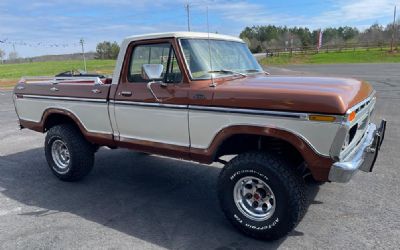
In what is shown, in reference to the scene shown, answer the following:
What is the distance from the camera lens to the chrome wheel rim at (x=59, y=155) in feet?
18.1

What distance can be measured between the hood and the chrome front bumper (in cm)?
51

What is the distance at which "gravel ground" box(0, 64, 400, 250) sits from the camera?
12.0ft

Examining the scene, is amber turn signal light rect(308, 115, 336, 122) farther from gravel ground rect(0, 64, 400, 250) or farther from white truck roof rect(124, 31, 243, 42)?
white truck roof rect(124, 31, 243, 42)

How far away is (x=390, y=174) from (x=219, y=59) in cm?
303

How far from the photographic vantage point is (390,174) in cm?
523

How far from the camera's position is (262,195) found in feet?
12.2

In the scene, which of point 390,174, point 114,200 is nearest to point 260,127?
point 114,200

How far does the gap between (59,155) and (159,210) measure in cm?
216

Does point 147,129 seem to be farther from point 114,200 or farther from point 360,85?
point 360,85

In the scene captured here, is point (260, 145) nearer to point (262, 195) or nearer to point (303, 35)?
point (262, 195)

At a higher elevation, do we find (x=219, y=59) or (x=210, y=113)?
(x=219, y=59)

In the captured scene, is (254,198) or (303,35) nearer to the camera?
(254,198)

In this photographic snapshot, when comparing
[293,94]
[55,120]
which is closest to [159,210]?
[293,94]

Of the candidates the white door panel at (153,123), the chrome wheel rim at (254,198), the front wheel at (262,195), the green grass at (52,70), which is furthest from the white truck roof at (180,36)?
the green grass at (52,70)
